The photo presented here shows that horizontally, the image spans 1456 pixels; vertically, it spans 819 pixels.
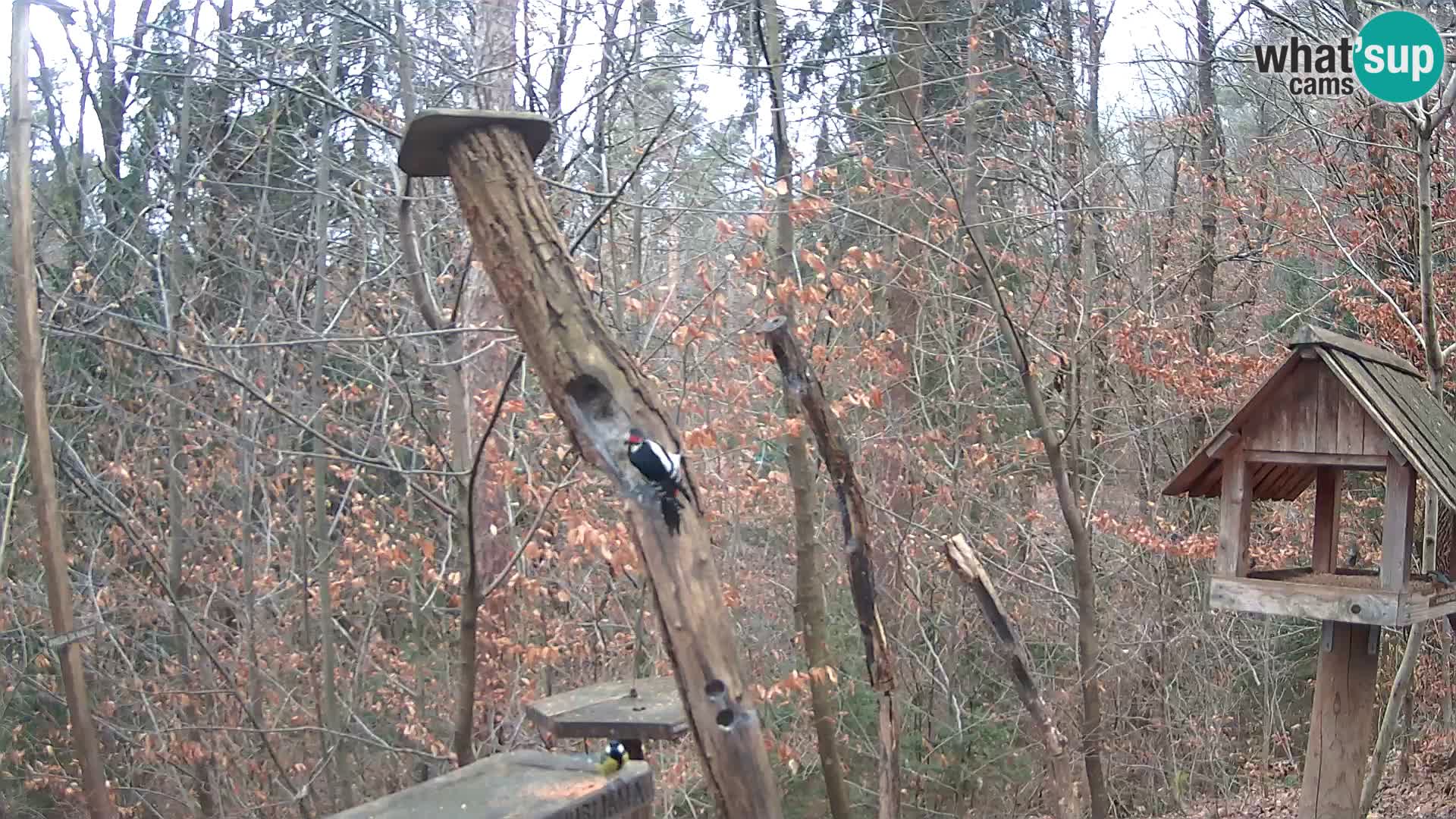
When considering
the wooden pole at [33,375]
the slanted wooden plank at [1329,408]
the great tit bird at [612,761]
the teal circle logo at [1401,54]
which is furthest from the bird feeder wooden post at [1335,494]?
the wooden pole at [33,375]

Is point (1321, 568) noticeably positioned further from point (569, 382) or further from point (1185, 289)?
point (1185, 289)

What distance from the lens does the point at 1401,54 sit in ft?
19.5

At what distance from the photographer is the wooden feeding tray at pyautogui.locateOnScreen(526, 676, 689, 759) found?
3.91m

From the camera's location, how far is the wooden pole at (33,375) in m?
5.37

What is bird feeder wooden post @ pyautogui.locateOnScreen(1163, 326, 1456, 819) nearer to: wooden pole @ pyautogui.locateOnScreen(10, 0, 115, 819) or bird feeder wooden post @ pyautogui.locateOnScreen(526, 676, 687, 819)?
bird feeder wooden post @ pyautogui.locateOnScreen(526, 676, 687, 819)

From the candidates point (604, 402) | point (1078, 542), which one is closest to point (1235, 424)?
point (604, 402)

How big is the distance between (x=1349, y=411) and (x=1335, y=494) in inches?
24.1

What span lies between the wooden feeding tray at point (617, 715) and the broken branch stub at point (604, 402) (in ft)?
1.65

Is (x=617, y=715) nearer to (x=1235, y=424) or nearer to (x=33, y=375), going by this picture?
(x=1235, y=424)

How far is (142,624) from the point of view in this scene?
849 cm

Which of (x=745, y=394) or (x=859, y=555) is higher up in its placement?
(x=745, y=394)

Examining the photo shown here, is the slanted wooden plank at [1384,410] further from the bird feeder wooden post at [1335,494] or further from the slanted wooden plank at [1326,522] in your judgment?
the slanted wooden plank at [1326,522]

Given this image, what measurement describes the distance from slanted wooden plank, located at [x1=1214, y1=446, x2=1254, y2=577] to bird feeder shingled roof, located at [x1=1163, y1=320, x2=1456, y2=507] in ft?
0.23

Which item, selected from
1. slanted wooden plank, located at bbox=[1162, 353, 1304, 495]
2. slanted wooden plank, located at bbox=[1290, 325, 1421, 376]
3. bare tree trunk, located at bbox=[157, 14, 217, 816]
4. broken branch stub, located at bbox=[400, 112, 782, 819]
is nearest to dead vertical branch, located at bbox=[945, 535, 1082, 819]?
slanted wooden plank, located at bbox=[1162, 353, 1304, 495]
